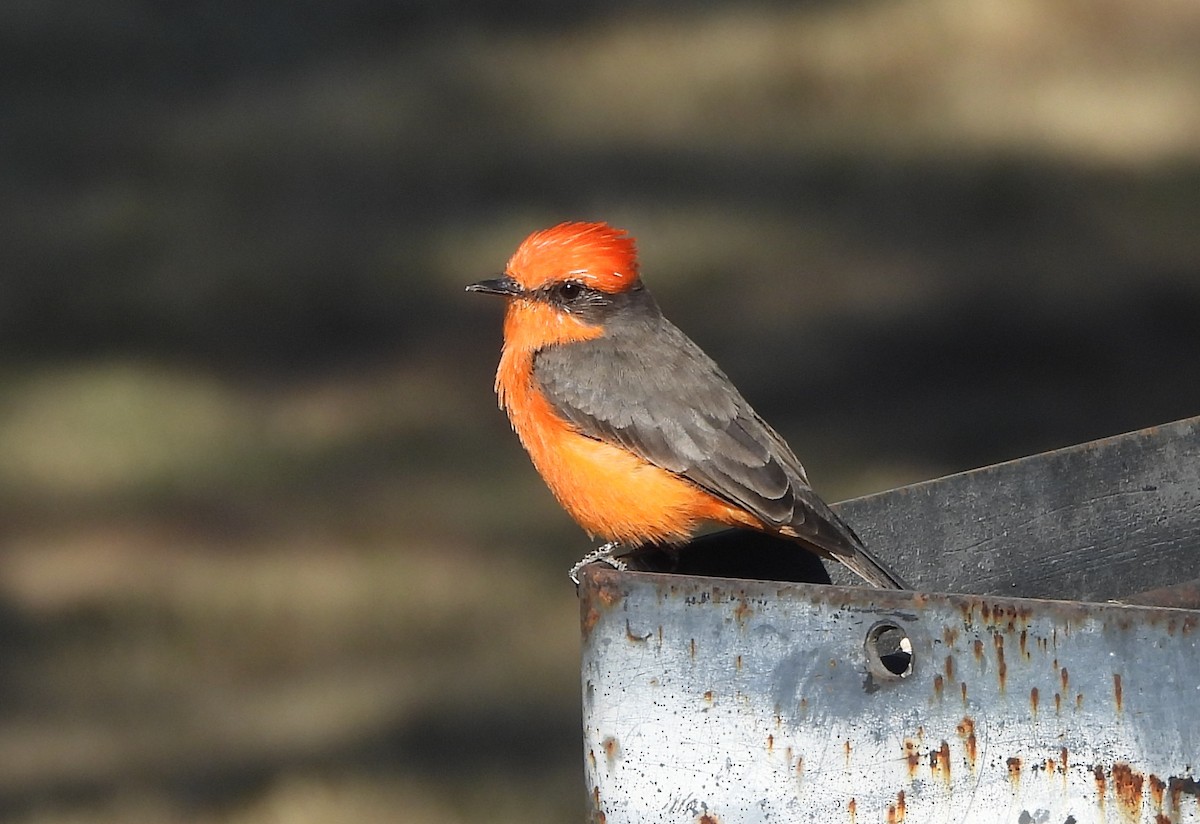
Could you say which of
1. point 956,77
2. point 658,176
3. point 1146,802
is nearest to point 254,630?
point 658,176

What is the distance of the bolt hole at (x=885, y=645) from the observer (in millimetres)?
2455

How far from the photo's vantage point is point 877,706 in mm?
2471

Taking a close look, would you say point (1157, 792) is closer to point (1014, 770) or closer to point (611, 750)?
point (1014, 770)

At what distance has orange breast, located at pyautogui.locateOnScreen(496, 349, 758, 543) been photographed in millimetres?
4316

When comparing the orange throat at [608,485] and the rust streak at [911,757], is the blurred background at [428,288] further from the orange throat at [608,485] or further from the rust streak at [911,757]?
the rust streak at [911,757]

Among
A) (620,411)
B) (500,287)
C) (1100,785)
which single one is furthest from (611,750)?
(500,287)

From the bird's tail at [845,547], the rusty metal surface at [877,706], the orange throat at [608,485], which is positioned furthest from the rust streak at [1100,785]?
the orange throat at [608,485]

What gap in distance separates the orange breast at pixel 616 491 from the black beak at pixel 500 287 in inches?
12.6

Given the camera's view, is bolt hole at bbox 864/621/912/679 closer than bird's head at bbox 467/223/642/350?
Yes

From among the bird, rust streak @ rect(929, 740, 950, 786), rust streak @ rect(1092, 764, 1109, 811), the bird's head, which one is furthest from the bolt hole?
the bird's head

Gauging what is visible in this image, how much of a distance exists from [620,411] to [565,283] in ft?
1.54

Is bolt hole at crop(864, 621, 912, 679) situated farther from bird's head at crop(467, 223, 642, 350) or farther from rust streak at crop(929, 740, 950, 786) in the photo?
bird's head at crop(467, 223, 642, 350)

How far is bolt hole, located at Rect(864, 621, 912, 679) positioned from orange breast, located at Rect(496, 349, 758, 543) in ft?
5.66

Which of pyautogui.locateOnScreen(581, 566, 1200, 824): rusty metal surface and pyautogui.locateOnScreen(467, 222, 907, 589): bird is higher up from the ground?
pyautogui.locateOnScreen(467, 222, 907, 589): bird
